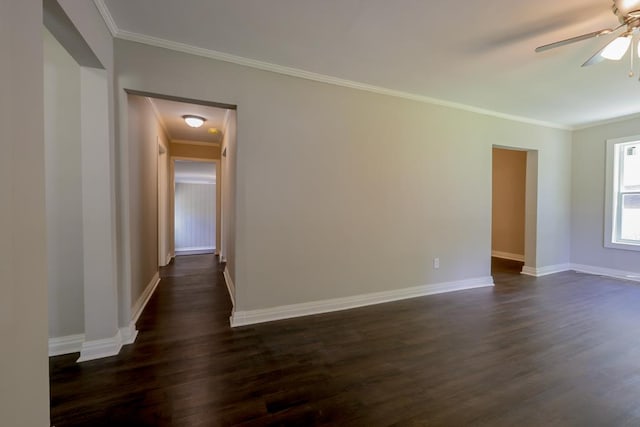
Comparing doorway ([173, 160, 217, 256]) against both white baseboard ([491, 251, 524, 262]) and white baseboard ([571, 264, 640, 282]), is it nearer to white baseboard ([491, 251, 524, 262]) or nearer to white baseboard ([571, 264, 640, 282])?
white baseboard ([491, 251, 524, 262])

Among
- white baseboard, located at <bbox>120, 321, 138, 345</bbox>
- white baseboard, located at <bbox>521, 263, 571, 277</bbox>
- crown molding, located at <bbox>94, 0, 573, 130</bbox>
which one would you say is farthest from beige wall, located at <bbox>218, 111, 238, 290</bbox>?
white baseboard, located at <bbox>521, 263, 571, 277</bbox>

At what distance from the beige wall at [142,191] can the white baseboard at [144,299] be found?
0.06m

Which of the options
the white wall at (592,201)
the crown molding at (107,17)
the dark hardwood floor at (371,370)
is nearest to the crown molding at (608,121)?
the white wall at (592,201)

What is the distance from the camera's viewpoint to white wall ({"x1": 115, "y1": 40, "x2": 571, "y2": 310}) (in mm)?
2648

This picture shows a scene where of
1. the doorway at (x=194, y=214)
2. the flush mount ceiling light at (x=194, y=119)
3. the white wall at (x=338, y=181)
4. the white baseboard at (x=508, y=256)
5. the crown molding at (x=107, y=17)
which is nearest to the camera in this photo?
the crown molding at (x=107, y=17)

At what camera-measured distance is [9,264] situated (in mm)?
929

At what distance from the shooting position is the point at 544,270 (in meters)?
4.73

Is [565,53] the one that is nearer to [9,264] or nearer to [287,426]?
[287,426]

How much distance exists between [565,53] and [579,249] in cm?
408

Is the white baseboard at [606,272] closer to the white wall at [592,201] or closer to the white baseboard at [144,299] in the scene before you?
the white wall at [592,201]

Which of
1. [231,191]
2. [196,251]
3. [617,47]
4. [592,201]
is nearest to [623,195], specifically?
[592,201]

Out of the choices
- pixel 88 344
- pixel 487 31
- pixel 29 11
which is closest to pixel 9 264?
pixel 29 11

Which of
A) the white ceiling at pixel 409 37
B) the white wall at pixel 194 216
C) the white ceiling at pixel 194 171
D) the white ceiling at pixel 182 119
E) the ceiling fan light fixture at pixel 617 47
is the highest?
the white ceiling at pixel 409 37

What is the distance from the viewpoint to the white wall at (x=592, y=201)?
4.46 meters
